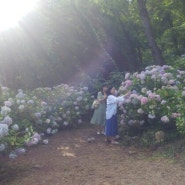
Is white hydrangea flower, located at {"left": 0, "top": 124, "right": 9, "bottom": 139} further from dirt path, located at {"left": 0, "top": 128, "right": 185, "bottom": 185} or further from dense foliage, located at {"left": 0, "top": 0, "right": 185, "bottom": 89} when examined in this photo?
dense foliage, located at {"left": 0, "top": 0, "right": 185, "bottom": 89}

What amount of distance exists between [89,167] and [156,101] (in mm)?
→ 2365

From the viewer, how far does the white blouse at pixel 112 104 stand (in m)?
9.10

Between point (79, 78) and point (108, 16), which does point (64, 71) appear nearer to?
point (79, 78)

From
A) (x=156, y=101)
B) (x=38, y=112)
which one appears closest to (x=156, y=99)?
(x=156, y=101)

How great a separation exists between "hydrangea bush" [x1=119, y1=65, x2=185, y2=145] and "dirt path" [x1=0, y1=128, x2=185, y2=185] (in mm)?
911

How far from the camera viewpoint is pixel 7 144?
628 cm

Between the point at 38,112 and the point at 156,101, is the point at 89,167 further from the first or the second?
the point at 38,112

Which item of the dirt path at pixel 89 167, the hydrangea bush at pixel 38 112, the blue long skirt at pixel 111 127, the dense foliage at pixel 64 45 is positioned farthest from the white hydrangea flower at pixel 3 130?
the dense foliage at pixel 64 45

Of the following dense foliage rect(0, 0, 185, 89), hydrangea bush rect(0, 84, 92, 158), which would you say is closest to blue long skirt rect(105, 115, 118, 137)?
hydrangea bush rect(0, 84, 92, 158)

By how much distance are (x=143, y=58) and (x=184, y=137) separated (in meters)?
15.7

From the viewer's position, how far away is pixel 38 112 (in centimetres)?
953

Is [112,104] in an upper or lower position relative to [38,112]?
upper

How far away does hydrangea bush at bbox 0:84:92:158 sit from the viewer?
21.6 ft

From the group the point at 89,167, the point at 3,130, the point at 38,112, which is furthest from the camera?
the point at 38,112
